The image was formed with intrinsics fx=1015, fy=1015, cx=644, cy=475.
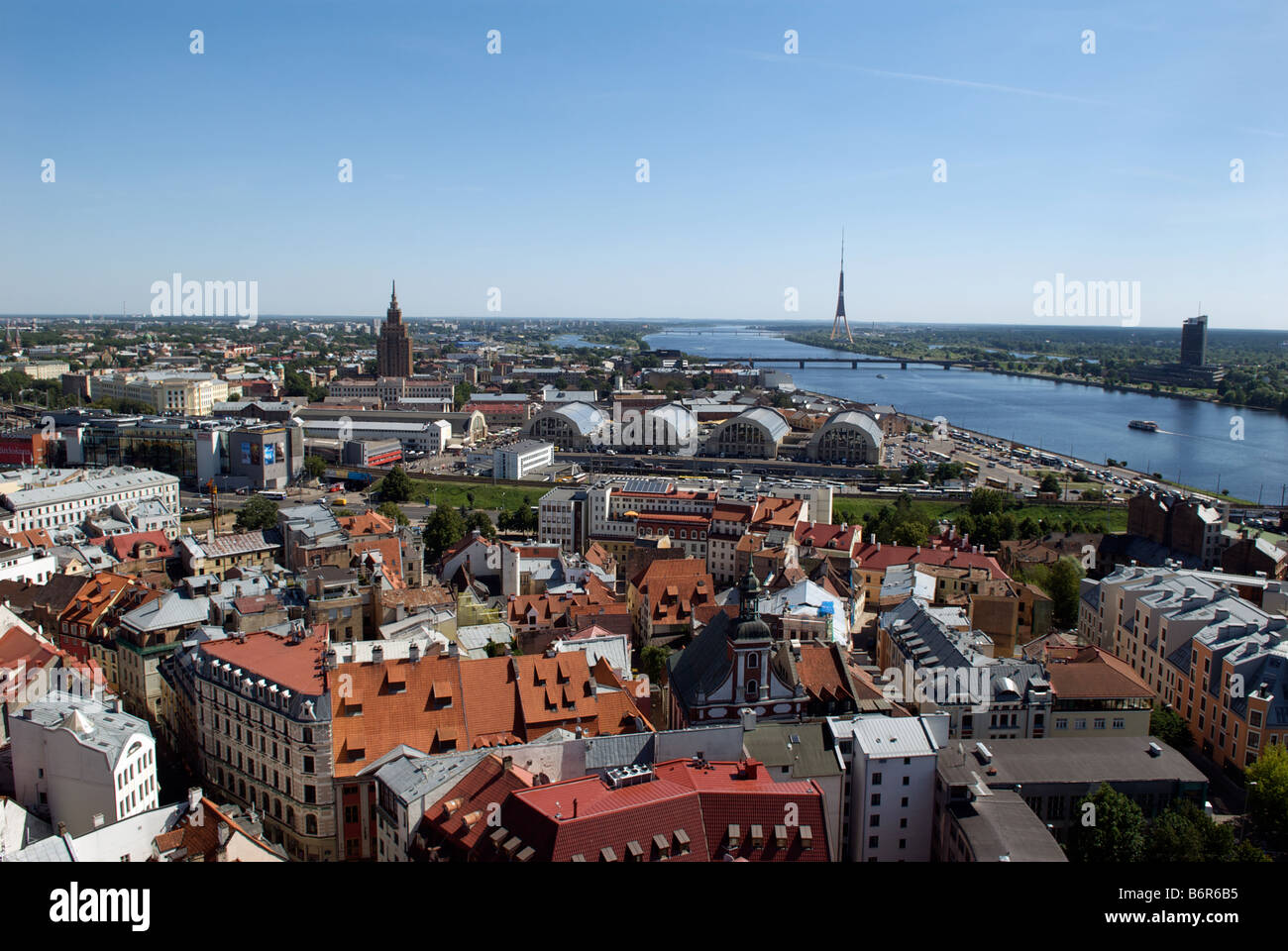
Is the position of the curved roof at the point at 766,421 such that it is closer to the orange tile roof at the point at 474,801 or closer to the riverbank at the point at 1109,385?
the riverbank at the point at 1109,385

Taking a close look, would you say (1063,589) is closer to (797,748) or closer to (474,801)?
(797,748)

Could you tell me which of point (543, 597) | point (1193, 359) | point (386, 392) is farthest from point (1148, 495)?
point (1193, 359)

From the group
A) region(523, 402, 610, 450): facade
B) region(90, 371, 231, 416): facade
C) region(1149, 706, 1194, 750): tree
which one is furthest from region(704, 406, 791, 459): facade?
region(1149, 706, 1194, 750): tree

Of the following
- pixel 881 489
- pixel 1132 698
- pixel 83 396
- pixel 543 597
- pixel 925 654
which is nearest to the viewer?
pixel 1132 698

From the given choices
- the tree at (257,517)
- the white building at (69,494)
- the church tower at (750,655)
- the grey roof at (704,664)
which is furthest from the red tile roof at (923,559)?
the white building at (69,494)
